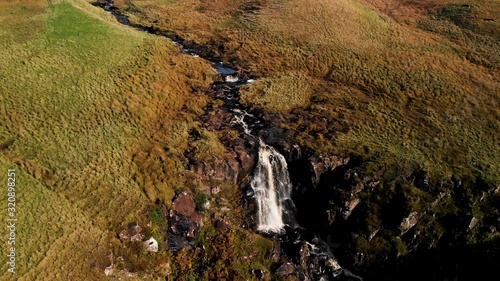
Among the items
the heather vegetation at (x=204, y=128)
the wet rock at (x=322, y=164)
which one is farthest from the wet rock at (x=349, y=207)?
the wet rock at (x=322, y=164)

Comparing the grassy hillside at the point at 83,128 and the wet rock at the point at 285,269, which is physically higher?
the grassy hillside at the point at 83,128

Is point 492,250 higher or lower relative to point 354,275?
higher

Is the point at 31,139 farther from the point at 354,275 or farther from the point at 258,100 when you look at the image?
the point at 354,275

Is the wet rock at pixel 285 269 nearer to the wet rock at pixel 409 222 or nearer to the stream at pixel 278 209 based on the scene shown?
the stream at pixel 278 209

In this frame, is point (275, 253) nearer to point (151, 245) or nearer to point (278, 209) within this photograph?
point (278, 209)

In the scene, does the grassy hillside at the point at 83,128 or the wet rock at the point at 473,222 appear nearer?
the grassy hillside at the point at 83,128

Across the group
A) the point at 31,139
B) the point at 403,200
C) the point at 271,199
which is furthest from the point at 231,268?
the point at 31,139

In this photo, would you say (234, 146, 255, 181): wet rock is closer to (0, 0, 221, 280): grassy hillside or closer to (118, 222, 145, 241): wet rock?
(0, 0, 221, 280): grassy hillside
